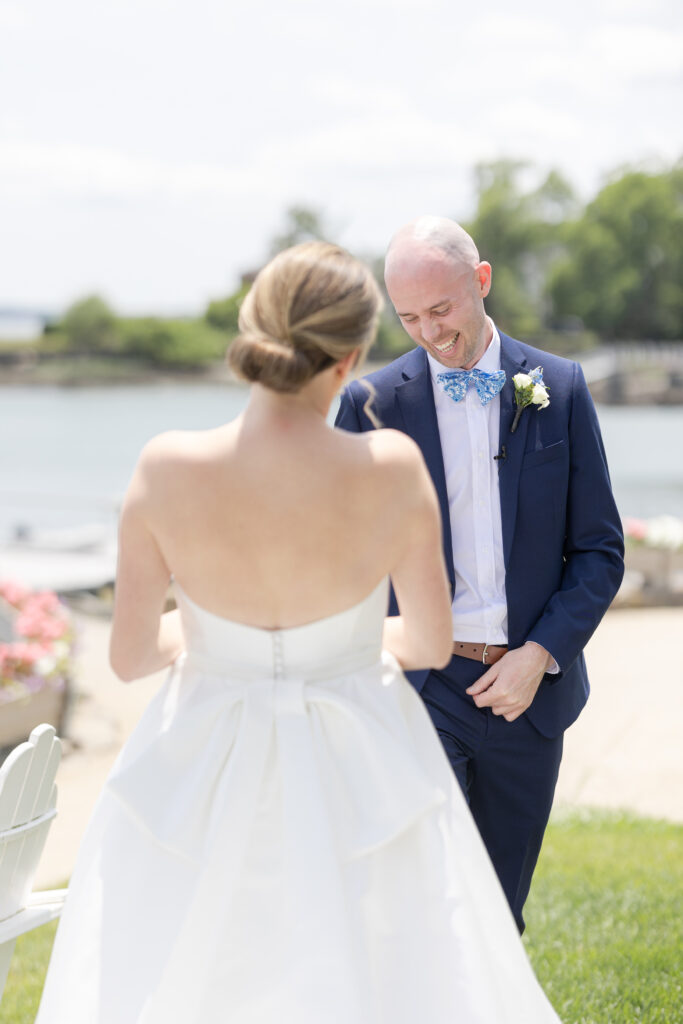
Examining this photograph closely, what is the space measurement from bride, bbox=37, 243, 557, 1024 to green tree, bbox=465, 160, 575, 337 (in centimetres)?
8529

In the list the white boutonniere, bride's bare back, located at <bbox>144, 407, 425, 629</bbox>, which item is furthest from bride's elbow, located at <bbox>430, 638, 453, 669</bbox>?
the white boutonniere

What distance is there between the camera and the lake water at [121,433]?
56406 millimetres

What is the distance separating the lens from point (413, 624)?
2076mm

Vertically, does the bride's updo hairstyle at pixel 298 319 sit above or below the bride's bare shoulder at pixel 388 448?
above

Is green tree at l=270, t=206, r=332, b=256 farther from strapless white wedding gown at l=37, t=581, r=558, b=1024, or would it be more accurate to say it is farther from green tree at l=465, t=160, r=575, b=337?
strapless white wedding gown at l=37, t=581, r=558, b=1024

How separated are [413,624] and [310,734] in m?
0.27

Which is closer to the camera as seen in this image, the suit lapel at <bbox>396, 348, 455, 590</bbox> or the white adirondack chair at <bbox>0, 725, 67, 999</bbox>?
the white adirondack chair at <bbox>0, 725, 67, 999</bbox>

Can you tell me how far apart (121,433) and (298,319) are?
76.4 meters

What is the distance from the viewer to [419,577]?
1992mm

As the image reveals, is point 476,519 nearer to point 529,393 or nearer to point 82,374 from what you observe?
point 529,393

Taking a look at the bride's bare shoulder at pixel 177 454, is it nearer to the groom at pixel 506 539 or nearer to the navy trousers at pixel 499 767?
the groom at pixel 506 539

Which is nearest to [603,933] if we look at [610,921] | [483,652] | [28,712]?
[610,921]

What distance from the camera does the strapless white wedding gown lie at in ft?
6.28

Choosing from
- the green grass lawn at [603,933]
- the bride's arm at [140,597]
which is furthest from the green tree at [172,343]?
the bride's arm at [140,597]
